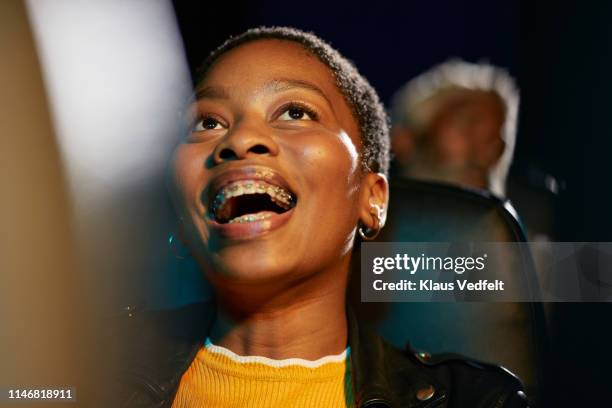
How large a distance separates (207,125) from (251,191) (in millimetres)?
229

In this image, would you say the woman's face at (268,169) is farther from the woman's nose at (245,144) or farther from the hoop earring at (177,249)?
the hoop earring at (177,249)

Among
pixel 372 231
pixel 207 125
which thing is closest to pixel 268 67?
pixel 207 125

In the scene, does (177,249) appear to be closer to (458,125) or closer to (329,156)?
(329,156)

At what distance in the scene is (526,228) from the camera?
1584 millimetres

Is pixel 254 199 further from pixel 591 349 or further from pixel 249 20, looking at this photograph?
pixel 591 349

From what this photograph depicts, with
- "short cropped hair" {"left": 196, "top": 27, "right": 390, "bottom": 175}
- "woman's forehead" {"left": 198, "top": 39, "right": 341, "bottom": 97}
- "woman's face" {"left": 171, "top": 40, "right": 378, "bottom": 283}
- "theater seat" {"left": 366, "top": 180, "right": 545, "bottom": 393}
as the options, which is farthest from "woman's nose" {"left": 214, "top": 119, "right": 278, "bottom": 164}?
"theater seat" {"left": 366, "top": 180, "right": 545, "bottom": 393}

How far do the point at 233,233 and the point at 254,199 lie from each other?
0.43 ft

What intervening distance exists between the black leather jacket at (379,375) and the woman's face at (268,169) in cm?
19

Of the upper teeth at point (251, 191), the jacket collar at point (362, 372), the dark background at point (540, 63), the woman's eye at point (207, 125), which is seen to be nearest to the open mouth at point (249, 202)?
the upper teeth at point (251, 191)

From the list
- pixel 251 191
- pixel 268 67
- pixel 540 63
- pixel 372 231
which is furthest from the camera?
pixel 540 63

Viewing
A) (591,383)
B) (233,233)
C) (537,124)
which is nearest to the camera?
(233,233)

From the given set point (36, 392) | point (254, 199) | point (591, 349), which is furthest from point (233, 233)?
point (591, 349)

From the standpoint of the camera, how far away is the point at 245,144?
126 centimetres

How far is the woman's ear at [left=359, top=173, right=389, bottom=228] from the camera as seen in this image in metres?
1.42
